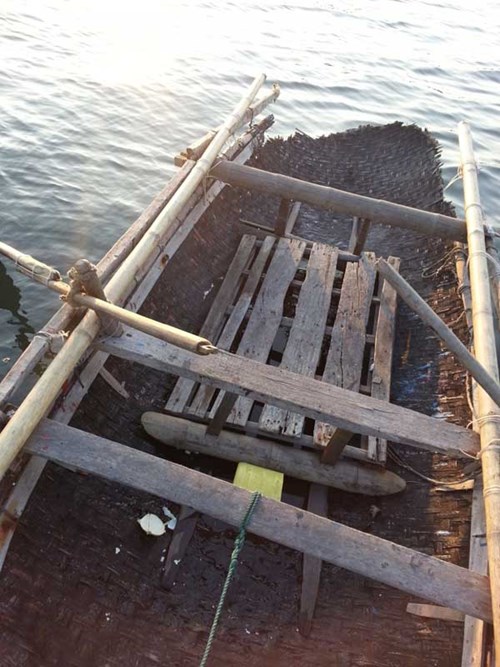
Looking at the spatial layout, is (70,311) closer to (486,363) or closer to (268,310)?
(268,310)

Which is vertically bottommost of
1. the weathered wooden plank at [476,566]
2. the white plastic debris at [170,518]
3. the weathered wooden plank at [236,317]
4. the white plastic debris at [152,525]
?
the white plastic debris at [170,518]

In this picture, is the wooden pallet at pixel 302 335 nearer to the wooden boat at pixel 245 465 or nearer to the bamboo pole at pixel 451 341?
the wooden boat at pixel 245 465

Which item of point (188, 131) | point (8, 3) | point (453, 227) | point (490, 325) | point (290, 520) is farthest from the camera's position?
point (8, 3)

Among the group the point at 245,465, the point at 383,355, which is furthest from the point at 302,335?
Answer: the point at 245,465

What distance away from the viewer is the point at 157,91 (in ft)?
40.3

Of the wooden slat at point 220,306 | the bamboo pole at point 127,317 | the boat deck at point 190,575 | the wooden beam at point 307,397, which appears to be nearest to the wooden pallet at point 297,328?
the wooden slat at point 220,306

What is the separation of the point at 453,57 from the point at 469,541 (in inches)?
741

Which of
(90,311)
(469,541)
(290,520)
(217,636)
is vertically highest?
(90,311)

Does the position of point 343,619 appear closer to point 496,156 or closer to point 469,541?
point 469,541

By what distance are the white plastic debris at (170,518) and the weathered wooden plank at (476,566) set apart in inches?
80.7

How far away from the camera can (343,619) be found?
345 cm

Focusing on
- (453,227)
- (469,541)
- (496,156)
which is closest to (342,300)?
(453,227)

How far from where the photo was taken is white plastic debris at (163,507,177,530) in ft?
12.5

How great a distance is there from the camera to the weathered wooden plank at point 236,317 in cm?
425
